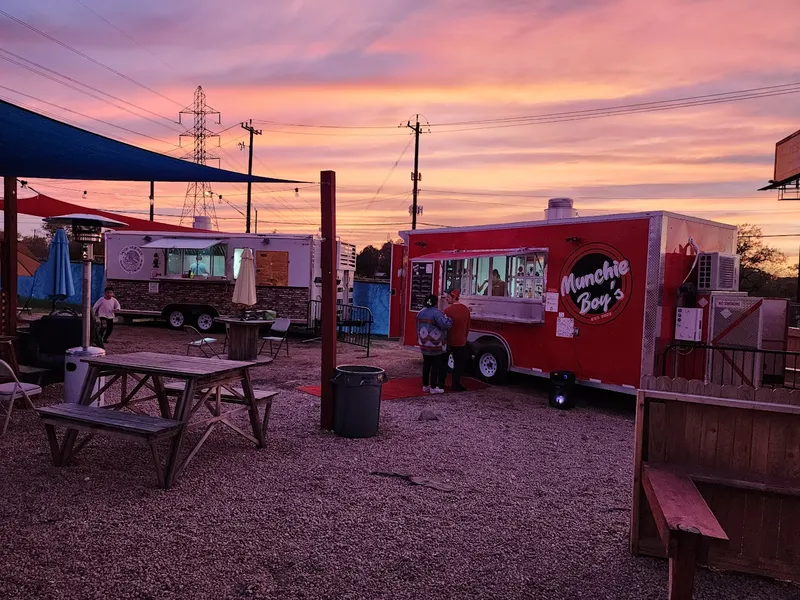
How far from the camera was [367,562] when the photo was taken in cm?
358

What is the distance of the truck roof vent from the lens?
373 inches

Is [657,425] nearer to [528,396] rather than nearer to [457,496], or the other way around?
[457,496]

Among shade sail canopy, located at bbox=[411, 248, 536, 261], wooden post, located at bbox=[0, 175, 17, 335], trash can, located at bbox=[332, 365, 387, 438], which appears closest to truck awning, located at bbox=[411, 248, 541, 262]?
shade sail canopy, located at bbox=[411, 248, 536, 261]

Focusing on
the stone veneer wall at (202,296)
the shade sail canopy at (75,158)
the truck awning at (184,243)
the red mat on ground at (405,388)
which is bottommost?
the red mat on ground at (405,388)

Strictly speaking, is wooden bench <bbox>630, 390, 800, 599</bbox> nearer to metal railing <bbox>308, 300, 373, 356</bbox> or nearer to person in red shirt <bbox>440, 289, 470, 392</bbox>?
person in red shirt <bbox>440, 289, 470, 392</bbox>

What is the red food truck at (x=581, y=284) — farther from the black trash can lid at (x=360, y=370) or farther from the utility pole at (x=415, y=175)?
the utility pole at (x=415, y=175)

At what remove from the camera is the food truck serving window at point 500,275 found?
9148mm

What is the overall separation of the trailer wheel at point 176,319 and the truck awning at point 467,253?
7932mm

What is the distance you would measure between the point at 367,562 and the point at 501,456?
2700mm

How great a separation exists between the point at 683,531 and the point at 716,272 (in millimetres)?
5767

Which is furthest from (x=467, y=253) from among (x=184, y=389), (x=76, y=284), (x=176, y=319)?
(x=76, y=284)

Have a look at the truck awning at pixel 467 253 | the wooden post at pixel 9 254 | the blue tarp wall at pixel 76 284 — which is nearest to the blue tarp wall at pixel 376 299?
the truck awning at pixel 467 253

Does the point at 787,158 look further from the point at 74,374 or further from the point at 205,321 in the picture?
the point at 74,374

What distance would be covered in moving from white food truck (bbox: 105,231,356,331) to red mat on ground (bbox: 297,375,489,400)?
5.92m
